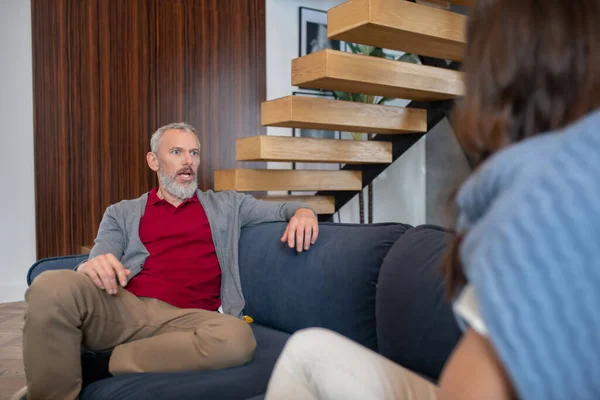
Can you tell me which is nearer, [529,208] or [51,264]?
[529,208]

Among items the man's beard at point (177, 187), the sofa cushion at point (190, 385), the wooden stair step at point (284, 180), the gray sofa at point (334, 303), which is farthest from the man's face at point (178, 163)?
the wooden stair step at point (284, 180)

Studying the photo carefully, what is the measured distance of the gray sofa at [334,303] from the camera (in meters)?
1.36

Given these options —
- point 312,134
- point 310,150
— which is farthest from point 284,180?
point 312,134

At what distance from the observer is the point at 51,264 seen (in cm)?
206

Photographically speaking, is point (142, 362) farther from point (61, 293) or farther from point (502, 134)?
point (502, 134)

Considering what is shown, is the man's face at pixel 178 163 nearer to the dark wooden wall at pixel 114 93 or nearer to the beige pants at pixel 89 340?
the beige pants at pixel 89 340

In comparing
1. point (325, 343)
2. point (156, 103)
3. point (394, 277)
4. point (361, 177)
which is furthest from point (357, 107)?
point (325, 343)

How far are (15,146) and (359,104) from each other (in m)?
2.43

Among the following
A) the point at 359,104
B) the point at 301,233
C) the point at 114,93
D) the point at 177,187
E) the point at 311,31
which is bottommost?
the point at 301,233

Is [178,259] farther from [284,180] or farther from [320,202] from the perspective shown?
[320,202]

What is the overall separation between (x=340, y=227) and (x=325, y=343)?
3.05 feet

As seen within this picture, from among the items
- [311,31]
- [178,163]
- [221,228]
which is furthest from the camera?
[311,31]

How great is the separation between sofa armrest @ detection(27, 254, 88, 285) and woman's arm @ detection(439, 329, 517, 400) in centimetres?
182

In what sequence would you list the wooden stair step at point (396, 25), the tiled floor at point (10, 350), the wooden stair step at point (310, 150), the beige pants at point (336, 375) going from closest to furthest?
the beige pants at point (336, 375) → the tiled floor at point (10, 350) → the wooden stair step at point (396, 25) → the wooden stair step at point (310, 150)
